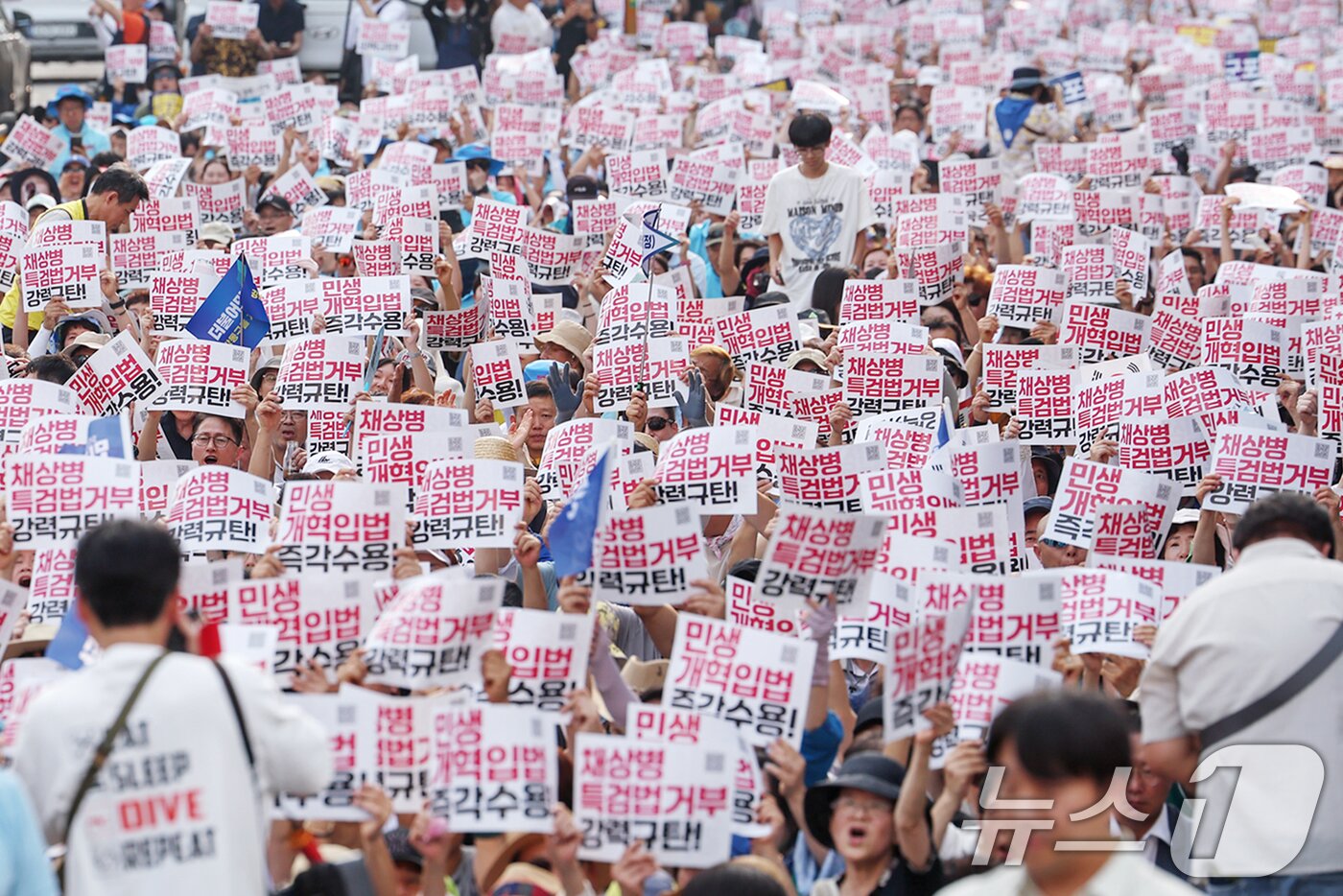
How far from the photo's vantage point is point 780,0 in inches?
972

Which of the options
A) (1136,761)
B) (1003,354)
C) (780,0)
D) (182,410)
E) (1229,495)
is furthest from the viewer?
(780,0)

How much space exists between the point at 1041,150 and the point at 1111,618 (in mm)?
9995

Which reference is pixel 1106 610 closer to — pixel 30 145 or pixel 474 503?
pixel 474 503

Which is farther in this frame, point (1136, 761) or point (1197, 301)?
point (1197, 301)

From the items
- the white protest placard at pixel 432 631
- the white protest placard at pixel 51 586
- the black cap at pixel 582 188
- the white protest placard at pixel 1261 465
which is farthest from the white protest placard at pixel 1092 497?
the black cap at pixel 582 188

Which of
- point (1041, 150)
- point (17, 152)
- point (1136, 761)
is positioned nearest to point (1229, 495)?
point (1136, 761)

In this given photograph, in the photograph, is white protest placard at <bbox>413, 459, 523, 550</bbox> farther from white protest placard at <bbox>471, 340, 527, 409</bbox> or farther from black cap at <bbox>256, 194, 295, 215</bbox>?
black cap at <bbox>256, 194, 295, 215</bbox>

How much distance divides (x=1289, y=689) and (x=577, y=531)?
2453mm

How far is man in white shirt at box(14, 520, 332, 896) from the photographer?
169 inches

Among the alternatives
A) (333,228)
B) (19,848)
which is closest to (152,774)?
(19,848)

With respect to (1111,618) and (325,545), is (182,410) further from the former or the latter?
(1111,618)

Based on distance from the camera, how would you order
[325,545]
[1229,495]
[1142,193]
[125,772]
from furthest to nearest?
[1142,193] → [1229,495] → [325,545] → [125,772]

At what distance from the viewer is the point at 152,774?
4.34 metres

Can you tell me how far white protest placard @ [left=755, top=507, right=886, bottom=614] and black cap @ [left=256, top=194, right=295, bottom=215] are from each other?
823cm
